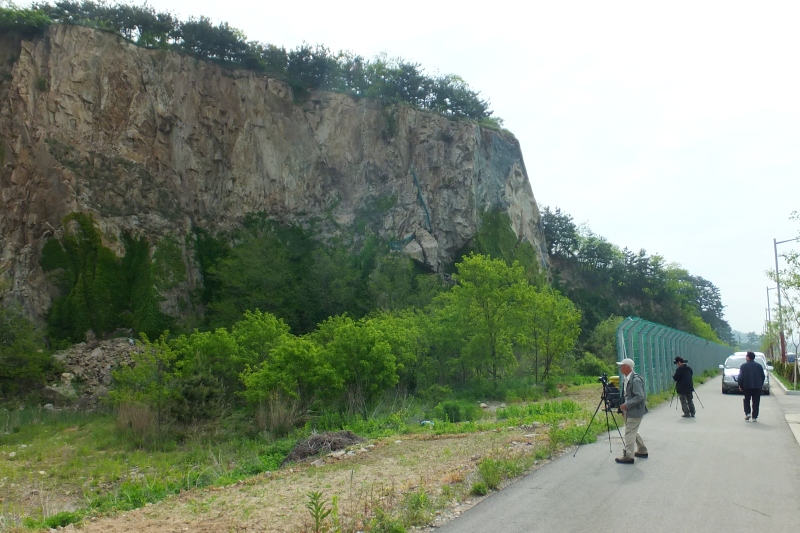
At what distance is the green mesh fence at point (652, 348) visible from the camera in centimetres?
1647

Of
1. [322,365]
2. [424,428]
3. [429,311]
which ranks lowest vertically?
[424,428]

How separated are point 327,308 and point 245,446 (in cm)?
2548

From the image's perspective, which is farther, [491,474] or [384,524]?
[491,474]

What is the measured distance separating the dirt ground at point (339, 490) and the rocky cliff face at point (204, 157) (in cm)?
3018

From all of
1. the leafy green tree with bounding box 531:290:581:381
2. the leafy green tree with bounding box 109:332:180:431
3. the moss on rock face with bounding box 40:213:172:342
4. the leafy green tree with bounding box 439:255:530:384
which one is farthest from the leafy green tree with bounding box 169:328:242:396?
the moss on rock face with bounding box 40:213:172:342

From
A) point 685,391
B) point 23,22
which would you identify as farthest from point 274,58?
point 685,391

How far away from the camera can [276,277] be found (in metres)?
40.8

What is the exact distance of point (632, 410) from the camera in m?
9.46

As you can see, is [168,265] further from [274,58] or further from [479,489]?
[479,489]

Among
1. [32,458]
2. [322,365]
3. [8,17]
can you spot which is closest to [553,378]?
[322,365]

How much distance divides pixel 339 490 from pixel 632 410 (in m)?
4.59

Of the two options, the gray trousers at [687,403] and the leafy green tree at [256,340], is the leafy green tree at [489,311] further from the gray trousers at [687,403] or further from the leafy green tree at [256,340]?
the gray trousers at [687,403]

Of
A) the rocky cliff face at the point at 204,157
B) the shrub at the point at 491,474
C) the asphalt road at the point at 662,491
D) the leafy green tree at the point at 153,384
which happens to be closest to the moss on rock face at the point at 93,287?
the rocky cliff face at the point at 204,157

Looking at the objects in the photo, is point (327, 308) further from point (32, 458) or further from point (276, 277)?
point (32, 458)
